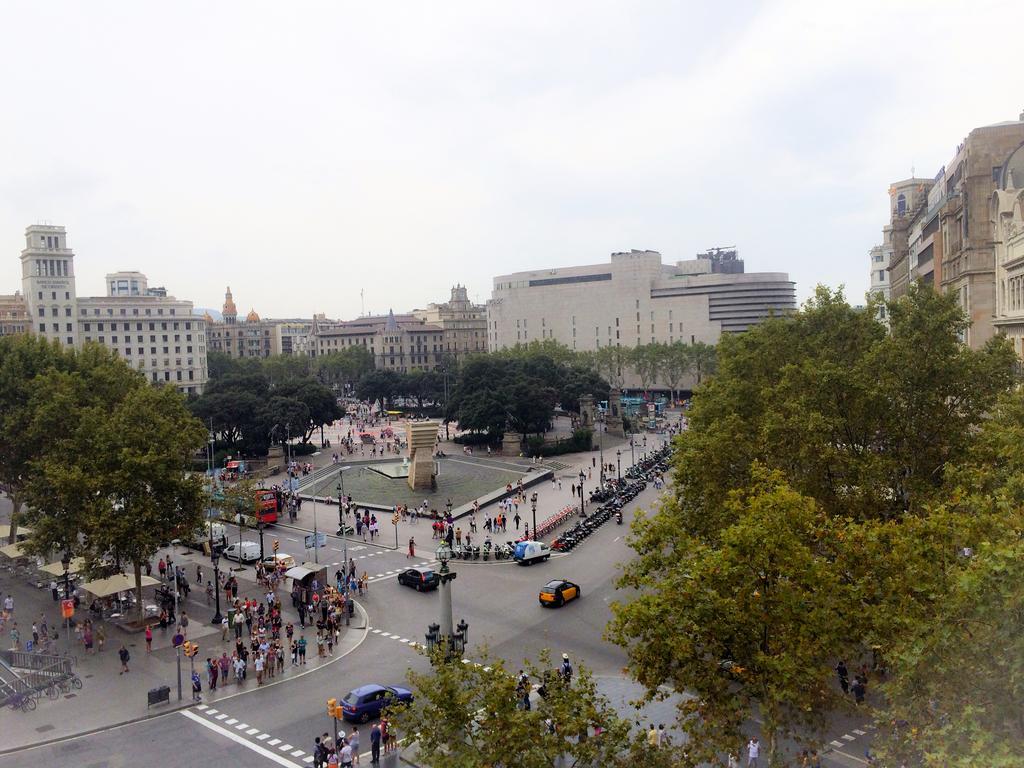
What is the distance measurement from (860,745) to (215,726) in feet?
65.8

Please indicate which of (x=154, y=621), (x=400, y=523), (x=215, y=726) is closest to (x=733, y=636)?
(x=215, y=726)

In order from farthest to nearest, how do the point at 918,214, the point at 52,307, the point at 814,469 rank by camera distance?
the point at 52,307 → the point at 918,214 → the point at 814,469

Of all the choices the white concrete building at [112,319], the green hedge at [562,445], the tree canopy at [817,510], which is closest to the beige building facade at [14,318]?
the white concrete building at [112,319]

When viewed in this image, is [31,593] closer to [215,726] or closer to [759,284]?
[215,726]

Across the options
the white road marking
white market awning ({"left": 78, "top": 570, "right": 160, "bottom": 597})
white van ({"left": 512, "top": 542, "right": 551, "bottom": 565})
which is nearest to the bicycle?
the white road marking

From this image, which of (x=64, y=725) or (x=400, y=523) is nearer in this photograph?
(x=64, y=725)

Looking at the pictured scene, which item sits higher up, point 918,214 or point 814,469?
point 918,214

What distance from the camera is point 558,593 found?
3856 centimetres

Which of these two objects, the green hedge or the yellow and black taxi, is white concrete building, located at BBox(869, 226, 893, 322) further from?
the yellow and black taxi

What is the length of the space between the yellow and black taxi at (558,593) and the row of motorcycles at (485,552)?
8605mm

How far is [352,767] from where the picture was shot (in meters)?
23.8

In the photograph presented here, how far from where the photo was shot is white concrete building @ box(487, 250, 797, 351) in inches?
6599

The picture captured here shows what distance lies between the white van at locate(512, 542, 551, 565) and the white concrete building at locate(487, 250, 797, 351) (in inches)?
4717

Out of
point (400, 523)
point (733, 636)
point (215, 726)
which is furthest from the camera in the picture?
point (400, 523)
